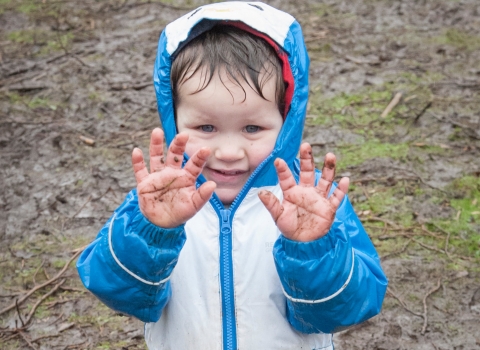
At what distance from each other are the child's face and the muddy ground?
56.6 inches

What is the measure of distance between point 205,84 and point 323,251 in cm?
61

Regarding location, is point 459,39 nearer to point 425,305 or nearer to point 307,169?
point 425,305

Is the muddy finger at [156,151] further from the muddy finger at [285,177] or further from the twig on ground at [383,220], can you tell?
the twig on ground at [383,220]

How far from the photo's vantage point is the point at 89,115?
5230mm

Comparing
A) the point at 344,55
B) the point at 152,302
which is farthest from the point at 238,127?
the point at 344,55

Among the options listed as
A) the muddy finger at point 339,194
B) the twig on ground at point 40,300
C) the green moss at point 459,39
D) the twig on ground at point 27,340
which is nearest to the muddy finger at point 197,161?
the muddy finger at point 339,194

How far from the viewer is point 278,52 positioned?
87.5 inches

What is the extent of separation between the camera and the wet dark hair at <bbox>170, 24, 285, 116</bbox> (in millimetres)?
2086

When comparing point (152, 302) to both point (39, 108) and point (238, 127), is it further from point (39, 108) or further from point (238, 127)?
point (39, 108)

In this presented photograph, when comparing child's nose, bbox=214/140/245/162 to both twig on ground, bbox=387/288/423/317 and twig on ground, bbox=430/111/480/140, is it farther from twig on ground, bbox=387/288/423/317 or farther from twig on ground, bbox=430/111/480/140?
twig on ground, bbox=430/111/480/140

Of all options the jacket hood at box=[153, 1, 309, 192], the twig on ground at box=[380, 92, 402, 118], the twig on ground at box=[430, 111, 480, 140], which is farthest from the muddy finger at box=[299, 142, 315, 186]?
the twig on ground at box=[380, 92, 402, 118]

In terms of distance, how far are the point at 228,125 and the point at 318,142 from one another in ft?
9.07

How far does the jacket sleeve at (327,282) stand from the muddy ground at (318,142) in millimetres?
1234

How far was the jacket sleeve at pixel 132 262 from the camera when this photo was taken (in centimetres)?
195
